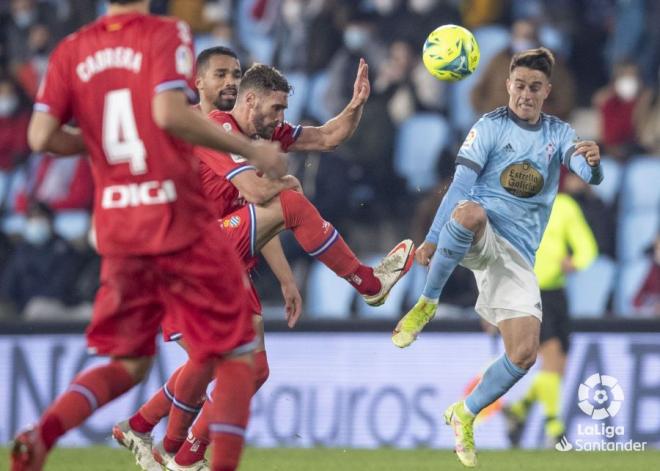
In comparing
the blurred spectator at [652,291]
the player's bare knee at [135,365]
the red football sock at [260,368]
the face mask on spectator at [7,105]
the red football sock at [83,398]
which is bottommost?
the blurred spectator at [652,291]

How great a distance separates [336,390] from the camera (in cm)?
1152

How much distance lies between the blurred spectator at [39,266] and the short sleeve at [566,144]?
655 cm

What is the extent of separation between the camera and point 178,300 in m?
5.87

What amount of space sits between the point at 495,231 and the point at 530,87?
0.88 m

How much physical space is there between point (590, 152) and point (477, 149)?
74cm

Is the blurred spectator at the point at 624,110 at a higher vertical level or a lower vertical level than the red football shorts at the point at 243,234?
higher

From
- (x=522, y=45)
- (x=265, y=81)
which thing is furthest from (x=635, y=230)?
(x=265, y=81)

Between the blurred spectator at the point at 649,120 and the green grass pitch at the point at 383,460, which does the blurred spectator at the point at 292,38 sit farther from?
the green grass pitch at the point at 383,460

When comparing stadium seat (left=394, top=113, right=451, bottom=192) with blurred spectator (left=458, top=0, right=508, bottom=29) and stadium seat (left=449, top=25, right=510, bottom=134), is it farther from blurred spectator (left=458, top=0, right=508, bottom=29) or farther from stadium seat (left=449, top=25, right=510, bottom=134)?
blurred spectator (left=458, top=0, right=508, bottom=29)

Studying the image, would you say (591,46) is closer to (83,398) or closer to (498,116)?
(498,116)

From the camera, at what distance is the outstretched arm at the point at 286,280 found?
8.47 metres

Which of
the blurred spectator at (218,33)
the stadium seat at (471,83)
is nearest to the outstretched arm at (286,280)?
the stadium seat at (471,83)

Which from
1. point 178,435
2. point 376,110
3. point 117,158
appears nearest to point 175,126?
point 117,158

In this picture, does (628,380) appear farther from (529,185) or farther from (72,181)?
(72,181)
